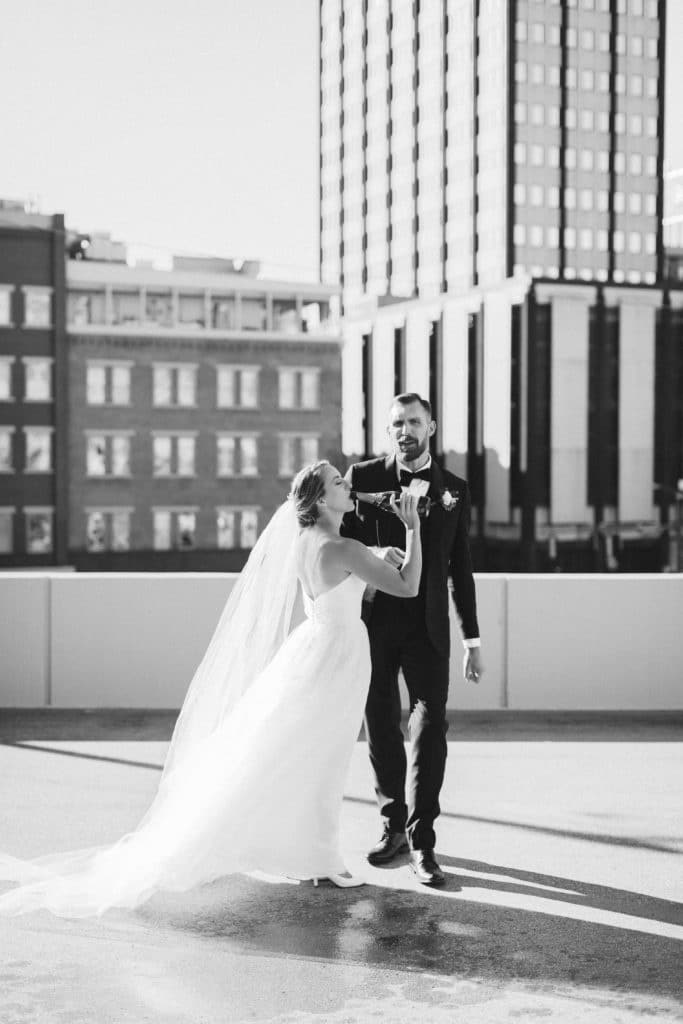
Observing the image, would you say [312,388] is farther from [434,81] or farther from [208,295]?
[434,81]

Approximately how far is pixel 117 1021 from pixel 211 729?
1942mm

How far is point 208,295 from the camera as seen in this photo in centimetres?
6384

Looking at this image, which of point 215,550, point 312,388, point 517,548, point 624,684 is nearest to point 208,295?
point 312,388

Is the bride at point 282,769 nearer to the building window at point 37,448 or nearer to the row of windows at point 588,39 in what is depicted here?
the building window at point 37,448

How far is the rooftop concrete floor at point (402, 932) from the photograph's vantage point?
4.01 m

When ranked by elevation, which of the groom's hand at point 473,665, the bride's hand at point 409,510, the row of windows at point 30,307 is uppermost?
the row of windows at point 30,307

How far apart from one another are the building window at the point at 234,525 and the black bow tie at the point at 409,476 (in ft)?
178

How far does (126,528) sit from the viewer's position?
5822 centimetres

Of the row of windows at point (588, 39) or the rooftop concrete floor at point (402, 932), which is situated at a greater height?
the row of windows at point (588, 39)

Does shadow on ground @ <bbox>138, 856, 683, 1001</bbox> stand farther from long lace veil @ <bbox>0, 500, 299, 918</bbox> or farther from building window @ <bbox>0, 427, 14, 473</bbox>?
building window @ <bbox>0, 427, 14, 473</bbox>

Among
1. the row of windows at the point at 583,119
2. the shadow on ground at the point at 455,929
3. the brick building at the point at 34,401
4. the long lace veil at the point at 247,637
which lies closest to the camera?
the shadow on ground at the point at 455,929

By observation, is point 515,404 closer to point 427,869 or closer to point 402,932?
point 427,869

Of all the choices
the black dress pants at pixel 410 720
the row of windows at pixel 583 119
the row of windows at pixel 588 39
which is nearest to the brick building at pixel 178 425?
the black dress pants at pixel 410 720

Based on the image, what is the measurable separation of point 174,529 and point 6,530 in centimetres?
771
